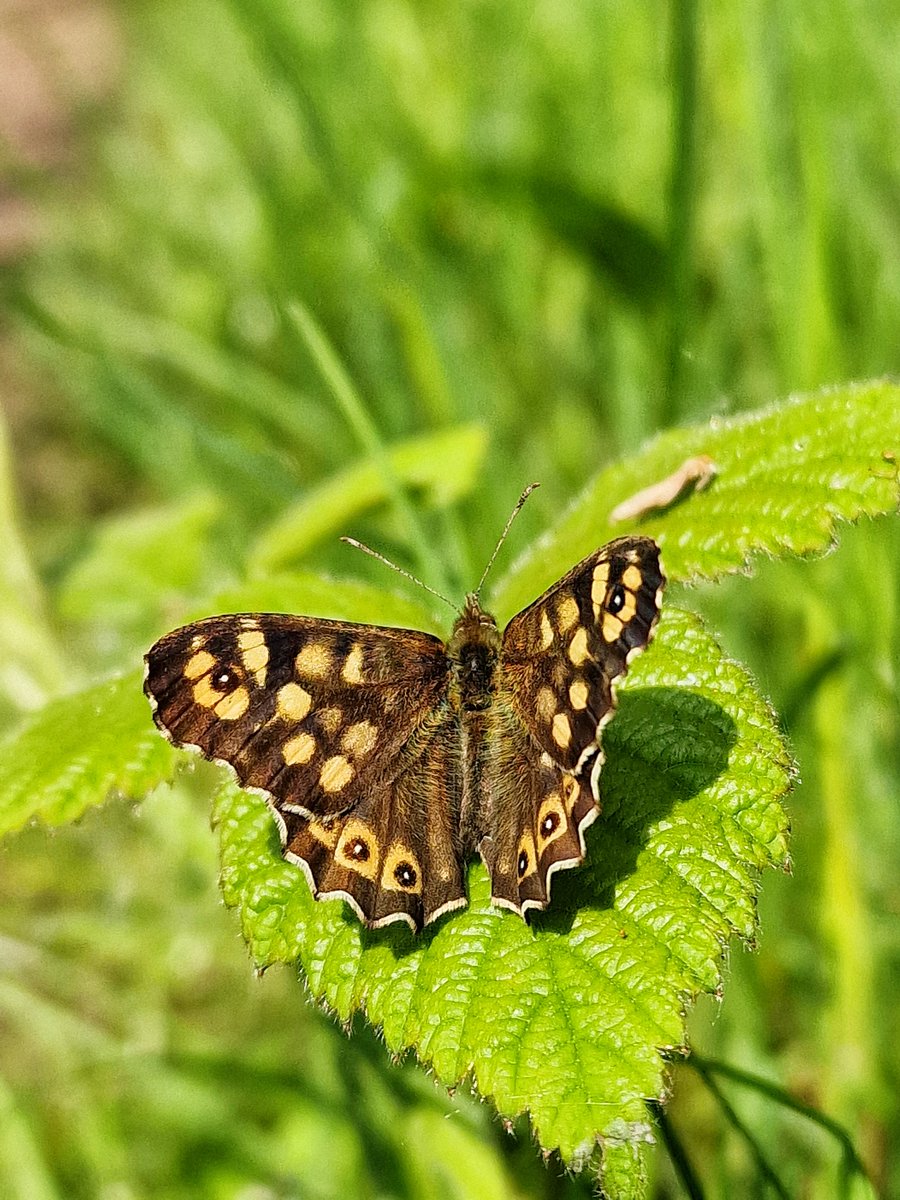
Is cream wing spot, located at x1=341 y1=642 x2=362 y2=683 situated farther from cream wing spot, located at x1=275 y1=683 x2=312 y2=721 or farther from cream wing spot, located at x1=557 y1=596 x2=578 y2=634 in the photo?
cream wing spot, located at x1=557 y1=596 x2=578 y2=634

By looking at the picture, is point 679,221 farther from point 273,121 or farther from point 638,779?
point 273,121

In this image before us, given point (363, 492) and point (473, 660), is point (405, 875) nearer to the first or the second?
point (473, 660)

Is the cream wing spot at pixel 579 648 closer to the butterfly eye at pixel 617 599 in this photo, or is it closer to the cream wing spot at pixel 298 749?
the butterfly eye at pixel 617 599

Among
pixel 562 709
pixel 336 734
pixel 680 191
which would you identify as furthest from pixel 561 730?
pixel 680 191

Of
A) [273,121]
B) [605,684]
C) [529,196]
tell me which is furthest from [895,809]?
[273,121]

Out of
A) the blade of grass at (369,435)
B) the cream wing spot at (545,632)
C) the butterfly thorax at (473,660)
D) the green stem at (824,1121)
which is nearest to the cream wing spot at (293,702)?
the butterfly thorax at (473,660)

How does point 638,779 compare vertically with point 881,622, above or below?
below

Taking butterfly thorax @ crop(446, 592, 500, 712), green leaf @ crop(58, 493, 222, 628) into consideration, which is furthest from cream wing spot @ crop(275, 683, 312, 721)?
green leaf @ crop(58, 493, 222, 628)
